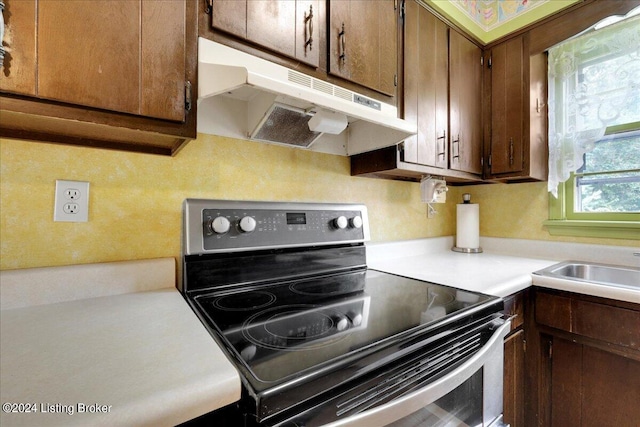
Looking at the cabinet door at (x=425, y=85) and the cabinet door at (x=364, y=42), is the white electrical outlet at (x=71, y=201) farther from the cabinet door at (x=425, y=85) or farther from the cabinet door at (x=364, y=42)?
the cabinet door at (x=425, y=85)

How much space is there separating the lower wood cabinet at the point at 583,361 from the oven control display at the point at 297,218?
106cm

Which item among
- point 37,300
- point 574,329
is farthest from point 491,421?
point 37,300

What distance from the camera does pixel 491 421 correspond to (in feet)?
3.16

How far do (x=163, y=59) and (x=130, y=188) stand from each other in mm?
453

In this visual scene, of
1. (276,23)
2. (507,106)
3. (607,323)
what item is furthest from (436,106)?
(607,323)

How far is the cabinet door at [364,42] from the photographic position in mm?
1031

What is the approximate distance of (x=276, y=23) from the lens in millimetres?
895

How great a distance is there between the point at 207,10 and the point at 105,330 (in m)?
0.83

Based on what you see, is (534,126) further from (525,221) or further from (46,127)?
(46,127)

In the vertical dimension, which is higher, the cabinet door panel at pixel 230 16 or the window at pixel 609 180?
the cabinet door panel at pixel 230 16

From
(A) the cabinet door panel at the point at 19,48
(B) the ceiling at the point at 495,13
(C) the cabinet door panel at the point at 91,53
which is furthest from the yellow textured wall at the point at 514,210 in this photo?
(A) the cabinet door panel at the point at 19,48

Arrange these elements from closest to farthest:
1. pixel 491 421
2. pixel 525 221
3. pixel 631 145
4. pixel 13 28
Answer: pixel 13 28 → pixel 491 421 → pixel 631 145 → pixel 525 221

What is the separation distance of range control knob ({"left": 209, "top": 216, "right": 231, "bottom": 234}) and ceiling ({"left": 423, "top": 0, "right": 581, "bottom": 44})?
1.70 m

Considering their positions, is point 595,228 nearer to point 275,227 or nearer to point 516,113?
point 516,113
